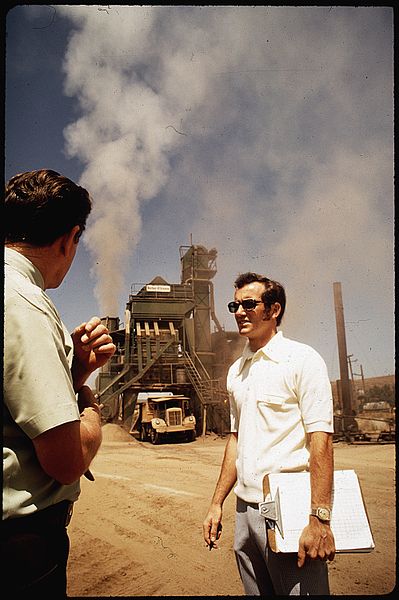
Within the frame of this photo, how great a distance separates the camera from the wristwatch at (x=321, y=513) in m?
2.04

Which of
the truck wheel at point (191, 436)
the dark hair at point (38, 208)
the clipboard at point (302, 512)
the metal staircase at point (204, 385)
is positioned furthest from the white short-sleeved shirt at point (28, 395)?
the truck wheel at point (191, 436)

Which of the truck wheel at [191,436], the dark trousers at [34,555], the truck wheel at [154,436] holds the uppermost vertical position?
the dark trousers at [34,555]

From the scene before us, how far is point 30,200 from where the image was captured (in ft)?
4.81

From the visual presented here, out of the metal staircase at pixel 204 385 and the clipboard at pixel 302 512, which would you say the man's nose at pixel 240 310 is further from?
the metal staircase at pixel 204 385

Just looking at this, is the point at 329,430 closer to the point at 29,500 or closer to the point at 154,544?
the point at 29,500

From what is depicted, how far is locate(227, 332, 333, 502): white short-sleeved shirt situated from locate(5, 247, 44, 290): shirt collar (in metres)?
1.62

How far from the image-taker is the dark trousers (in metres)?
1.19

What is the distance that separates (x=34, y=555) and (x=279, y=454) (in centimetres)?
154

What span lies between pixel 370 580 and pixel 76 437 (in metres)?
4.92

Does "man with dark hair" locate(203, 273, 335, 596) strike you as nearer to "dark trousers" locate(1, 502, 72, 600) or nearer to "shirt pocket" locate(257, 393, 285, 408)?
"shirt pocket" locate(257, 393, 285, 408)

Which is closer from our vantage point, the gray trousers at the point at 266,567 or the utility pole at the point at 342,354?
the gray trousers at the point at 266,567

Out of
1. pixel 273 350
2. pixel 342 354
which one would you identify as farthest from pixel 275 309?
pixel 342 354

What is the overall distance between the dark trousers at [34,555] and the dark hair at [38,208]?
0.90m

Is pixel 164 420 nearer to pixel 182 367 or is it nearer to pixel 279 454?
pixel 182 367
